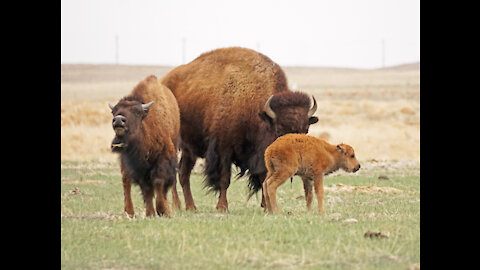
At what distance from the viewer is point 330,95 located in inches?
2395

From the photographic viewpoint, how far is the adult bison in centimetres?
1267

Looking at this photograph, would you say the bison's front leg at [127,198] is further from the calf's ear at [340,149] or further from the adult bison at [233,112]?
the calf's ear at [340,149]

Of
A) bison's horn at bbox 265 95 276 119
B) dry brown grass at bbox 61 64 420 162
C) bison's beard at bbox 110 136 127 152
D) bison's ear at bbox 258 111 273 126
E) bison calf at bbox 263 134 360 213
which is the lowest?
dry brown grass at bbox 61 64 420 162

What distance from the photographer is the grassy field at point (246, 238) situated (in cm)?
818

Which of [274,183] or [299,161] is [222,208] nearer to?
[274,183]

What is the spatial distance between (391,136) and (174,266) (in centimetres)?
2763

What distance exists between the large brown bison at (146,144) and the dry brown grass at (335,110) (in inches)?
590

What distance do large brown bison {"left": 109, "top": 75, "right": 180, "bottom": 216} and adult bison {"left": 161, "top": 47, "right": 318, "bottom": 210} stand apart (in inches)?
57.6

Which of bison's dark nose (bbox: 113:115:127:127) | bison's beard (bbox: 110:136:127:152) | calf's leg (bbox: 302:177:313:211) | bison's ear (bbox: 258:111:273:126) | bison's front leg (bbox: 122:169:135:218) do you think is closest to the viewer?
bison's dark nose (bbox: 113:115:127:127)

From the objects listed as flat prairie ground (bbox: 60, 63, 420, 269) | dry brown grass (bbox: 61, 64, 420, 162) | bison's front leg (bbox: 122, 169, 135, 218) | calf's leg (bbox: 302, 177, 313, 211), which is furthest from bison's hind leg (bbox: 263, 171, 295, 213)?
dry brown grass (bbox: 61, 64, 420, 162)

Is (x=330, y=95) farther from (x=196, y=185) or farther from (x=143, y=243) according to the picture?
(x=143, y=243)

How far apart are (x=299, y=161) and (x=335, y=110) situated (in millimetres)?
36603

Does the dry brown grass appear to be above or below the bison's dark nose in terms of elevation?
below

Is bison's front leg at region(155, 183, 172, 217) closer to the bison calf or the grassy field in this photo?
the grassy field
